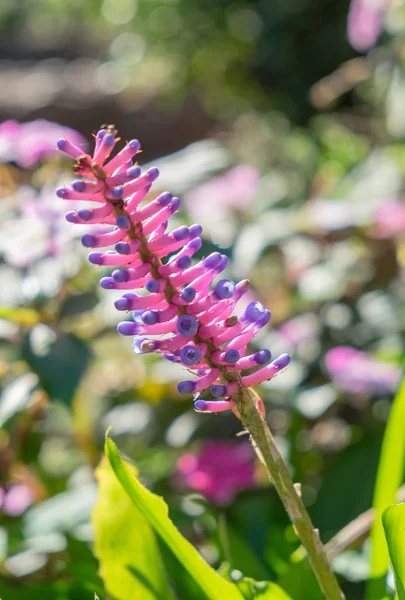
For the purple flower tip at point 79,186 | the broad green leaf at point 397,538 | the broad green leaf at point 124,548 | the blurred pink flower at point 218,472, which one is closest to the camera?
the purple flower tip at point 79,186

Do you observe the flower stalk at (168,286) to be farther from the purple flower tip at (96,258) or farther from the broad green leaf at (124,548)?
the broad green leaf at (124,548)

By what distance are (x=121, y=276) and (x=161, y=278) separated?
4cm

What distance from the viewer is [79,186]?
2.07 ft

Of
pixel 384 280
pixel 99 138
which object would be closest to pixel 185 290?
pixel 99 138

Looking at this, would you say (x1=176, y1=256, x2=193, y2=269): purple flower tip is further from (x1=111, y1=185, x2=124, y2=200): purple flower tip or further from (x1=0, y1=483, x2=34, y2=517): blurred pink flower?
(x1=0, y1=483, x2=34, y2=517): blurred pink flower

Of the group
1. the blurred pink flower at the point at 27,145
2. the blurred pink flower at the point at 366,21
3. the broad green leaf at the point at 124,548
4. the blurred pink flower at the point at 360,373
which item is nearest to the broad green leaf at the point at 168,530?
the broad green leaf at the point at 124,548

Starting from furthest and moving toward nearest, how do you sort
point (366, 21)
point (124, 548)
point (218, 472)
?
1. point (366, 21)
2. point (218, 472)
3. point (124, 548)

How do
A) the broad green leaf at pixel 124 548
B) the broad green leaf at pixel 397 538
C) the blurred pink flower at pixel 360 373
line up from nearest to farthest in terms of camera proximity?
1. the broad green leaf at pixel 397 538
2. the broad green leaf at pixel 124 548
3. the blurred pink flower at pixel 360 373

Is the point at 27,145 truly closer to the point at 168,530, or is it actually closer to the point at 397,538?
the point at 168,530

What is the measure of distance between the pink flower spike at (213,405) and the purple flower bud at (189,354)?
0.05 m

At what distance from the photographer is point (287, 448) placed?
5.20 feet

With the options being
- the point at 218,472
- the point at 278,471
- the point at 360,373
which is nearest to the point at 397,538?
the point at 278,471

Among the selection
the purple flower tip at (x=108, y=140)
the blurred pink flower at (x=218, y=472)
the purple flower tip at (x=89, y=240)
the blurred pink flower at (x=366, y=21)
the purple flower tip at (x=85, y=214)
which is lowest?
the blurred pink flower at (x=218, y=472)

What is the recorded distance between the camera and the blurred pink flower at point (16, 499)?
1517 mm
